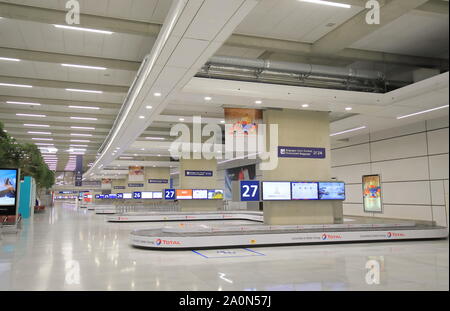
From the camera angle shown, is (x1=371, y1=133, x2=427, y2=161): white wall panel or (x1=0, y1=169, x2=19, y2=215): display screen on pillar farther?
(x1=371, y1=133, x2=427, y2=161): white wall panel

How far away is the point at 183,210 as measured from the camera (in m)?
23.0

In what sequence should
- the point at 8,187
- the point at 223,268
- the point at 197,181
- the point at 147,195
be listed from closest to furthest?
the point at 223,268
the point at 8,187
the point at 197,181
the point at 147,195

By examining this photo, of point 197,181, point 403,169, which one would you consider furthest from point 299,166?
point 197,181

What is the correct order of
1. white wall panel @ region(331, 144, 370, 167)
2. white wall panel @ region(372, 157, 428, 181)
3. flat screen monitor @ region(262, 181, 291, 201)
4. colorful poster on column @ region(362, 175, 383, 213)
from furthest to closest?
white wall panel @ region(331, 144, 370, 167) → colorful poster on column @ region(362, 175, 383, 213) → white wall panel @ region(372, 157, 428, 181) → flat screen monitor @ region(262, 181, 291, 201)

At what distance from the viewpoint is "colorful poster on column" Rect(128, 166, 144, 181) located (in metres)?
33.8

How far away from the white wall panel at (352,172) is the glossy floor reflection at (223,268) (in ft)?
20.3

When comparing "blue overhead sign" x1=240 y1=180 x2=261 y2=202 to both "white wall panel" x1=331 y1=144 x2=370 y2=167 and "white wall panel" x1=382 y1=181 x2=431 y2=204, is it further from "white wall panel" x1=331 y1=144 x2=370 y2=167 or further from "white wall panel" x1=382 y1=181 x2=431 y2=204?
"white wall panel" x1=331 y1=144 x2=370 y2=167

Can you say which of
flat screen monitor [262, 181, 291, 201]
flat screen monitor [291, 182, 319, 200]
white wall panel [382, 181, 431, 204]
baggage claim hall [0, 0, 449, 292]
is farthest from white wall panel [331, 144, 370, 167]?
flat screen monitor [262, 181, 291, 201]

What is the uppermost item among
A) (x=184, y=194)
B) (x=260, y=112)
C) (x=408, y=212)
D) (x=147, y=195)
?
(x=260, y=112)

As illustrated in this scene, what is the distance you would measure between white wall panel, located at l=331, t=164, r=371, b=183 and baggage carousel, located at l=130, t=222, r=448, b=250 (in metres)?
4.80

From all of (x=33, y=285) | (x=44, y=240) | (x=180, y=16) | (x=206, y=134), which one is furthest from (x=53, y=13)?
(x=206, y=134)

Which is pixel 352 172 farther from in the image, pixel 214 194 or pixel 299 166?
pixel 214 194

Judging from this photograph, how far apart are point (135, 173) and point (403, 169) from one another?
24.7 m

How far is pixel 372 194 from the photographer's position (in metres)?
16.3
